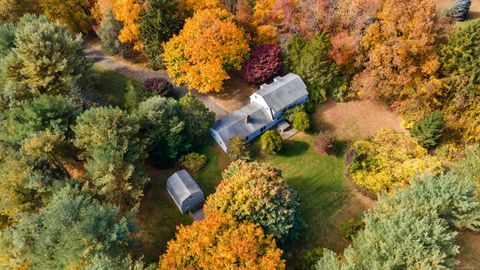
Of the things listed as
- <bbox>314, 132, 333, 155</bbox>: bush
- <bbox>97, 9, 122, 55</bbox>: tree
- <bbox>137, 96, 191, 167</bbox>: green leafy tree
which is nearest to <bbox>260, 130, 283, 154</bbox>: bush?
<bbox>314, 132, 333, 155</bbox>: bush

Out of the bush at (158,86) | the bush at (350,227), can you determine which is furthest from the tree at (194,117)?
the bush at (350,227)

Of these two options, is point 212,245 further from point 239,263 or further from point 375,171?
point 375,171

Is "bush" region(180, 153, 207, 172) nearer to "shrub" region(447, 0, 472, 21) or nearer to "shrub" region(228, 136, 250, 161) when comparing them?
"shrub" region(228, 136, 250, 161)

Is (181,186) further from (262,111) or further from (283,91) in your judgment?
(283,91)

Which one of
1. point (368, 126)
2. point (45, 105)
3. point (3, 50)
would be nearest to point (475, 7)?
point (368, 126)

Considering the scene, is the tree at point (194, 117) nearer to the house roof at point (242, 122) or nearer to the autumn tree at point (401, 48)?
the house roof at point (242, 122)

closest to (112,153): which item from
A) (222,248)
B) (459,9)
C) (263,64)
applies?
(222,248)
